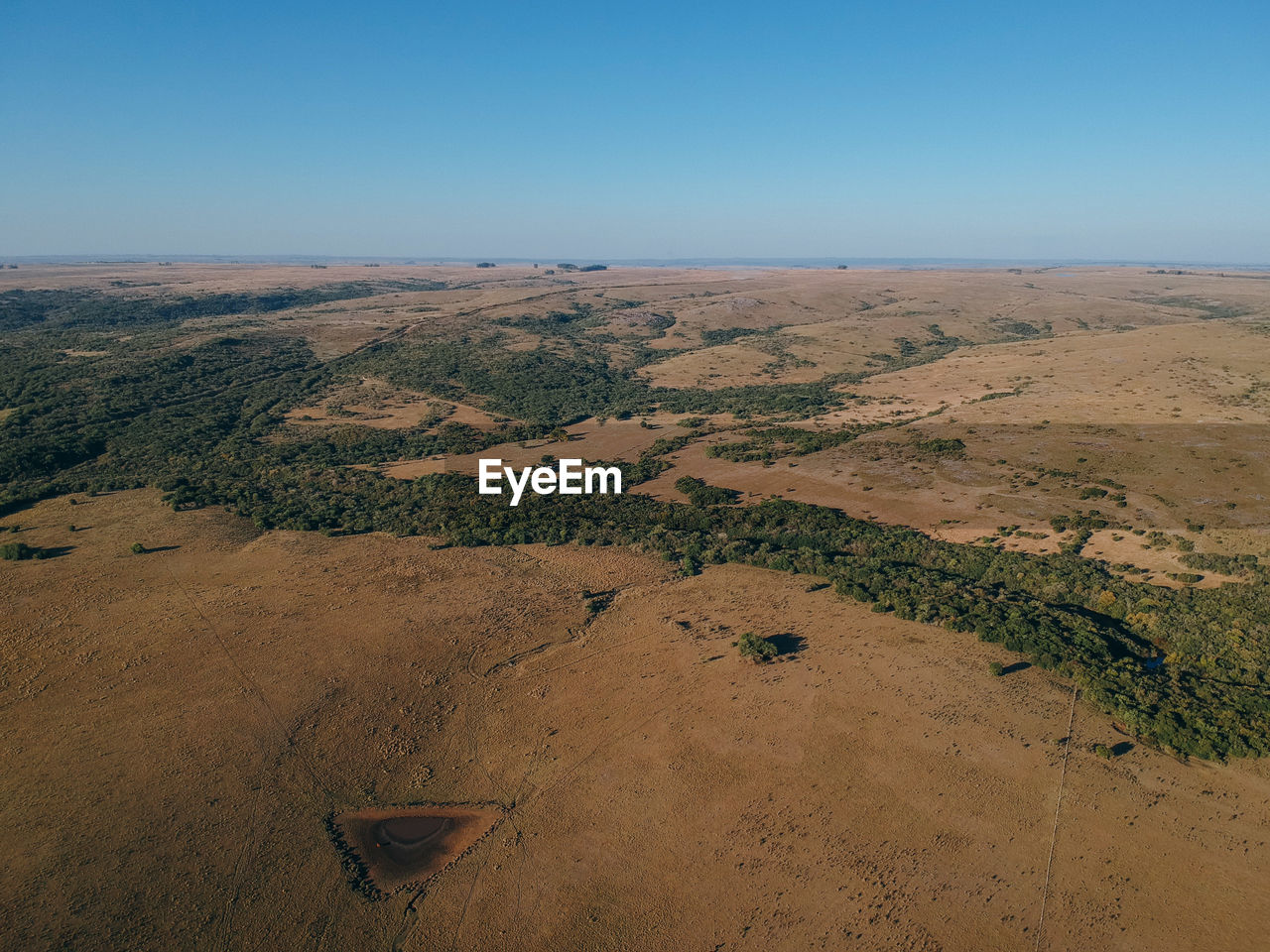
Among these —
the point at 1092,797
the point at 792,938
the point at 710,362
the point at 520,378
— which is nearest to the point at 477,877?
the point at 792,938

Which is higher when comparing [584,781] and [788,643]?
[788,643]

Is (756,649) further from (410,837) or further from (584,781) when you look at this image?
(410,837)

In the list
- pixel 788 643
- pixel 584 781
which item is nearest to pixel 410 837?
pixel 584 781

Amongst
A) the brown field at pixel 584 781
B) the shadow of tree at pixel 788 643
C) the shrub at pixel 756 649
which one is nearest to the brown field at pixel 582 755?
the brown field at pixel 584 781

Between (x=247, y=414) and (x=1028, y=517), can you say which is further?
(x=247, y=414)

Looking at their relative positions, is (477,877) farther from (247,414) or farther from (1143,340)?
(1143,340)
